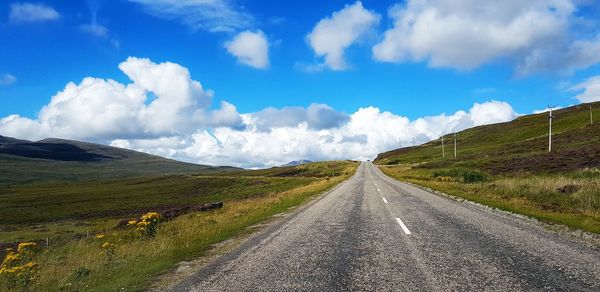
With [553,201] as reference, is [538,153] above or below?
above

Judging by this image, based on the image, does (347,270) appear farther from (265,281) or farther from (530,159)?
(530,159)

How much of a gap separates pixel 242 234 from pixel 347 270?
20.1ft

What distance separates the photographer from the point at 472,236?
11.0 m

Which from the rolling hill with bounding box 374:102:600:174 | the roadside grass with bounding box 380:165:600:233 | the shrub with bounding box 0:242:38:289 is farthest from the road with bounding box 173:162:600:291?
the rolling hill with bounding box 374:102:600:174

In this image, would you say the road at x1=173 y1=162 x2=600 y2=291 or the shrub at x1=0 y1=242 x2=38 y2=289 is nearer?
the road at x1=173 y1=162 x2=600 y2=291

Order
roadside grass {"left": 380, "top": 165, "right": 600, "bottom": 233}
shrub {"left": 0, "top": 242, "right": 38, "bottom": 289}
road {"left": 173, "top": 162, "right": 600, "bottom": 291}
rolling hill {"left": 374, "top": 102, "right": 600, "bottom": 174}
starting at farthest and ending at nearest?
rolling hill {"left": 374, "top": 102, "right": 600, "bottom": 174} < roadside grass {"left": 380, "top": 165, "right": 600, "bottom": 233} < shrub {"left": 0, "top": 242, "right": 38, "bottom": 289} < road {"left": 173, "top": 162, "right": 600, "bottom": 291}

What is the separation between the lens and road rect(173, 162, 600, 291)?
22.2 feet

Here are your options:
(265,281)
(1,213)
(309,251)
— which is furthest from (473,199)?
(1,213)

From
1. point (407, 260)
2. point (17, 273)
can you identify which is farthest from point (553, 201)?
point (17, 273)

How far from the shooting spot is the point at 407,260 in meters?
8.36

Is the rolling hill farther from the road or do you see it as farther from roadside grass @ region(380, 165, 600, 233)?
the road

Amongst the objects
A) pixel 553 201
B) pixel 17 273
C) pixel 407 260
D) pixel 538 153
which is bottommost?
pixel 17 273

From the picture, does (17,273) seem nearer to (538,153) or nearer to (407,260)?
(407,260)

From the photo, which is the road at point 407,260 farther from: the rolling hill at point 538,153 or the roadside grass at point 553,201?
the rolling hill at point 538,153
